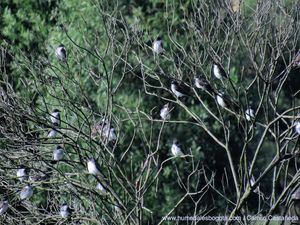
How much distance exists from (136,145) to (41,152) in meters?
3.96

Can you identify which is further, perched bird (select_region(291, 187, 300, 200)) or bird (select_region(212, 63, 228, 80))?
bird (select_region(212, 63, 228, 80))

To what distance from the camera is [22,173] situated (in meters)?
6.59

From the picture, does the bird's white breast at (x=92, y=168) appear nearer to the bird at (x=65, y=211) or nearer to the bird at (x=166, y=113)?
the bird at (x=65, y=211)

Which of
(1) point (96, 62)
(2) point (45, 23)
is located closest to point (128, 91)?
(1) point (96, 62)

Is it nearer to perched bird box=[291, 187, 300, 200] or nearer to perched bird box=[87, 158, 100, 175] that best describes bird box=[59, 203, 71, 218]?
perched bird box=[87, 158, 100, 175]

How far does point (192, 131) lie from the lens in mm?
10695

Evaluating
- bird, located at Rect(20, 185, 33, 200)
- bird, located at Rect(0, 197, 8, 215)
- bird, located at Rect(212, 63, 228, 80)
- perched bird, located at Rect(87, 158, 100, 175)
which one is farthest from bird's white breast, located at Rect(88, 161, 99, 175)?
bird, located at Rect(212, 63, 228, 80)

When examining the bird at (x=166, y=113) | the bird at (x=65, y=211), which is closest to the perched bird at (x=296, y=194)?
the bird at (x=166, y=113)

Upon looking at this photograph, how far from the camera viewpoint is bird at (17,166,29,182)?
6.27 metres

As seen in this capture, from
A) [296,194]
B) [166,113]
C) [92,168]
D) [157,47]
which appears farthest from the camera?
[157,47]

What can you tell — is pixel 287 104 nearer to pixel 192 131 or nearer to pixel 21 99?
pixel 192 131

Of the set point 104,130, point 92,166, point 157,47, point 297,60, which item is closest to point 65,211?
point 92,166

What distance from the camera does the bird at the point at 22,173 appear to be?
6.27 meters

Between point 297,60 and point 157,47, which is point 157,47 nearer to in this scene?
point 157,47
